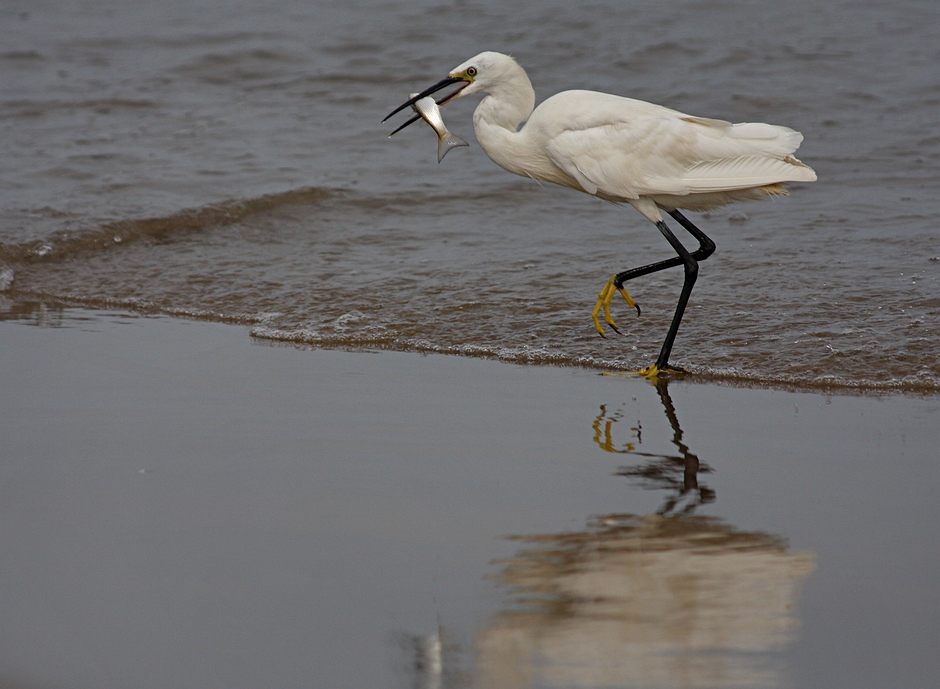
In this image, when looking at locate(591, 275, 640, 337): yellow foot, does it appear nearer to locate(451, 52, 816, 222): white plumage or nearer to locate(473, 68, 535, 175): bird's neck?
locate(451, 52, 816, 222): white plumage

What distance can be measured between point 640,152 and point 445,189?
3.22 metres

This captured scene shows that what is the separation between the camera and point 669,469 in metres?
3.39

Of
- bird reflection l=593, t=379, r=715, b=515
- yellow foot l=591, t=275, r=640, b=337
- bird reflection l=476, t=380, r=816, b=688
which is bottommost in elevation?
bird reflection l=593, t=379, r=715, b=515

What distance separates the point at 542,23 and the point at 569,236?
625 cm

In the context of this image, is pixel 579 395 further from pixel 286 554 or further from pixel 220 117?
pixel 220 117

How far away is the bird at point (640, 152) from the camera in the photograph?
15.3 ft

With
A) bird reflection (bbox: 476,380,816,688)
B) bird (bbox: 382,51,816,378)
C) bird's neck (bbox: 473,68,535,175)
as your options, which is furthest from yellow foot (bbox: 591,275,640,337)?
bird reflection (bbox: 476,380,816,688)

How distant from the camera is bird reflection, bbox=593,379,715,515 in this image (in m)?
3.12

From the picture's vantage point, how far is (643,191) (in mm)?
4781

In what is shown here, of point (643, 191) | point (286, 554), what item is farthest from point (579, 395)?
point (286, 554)

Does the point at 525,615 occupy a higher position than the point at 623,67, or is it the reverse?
the point at 623,67

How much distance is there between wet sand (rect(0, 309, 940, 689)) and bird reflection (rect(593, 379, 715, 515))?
1cm

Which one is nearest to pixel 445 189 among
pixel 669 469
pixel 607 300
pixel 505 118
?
pixel 505 118

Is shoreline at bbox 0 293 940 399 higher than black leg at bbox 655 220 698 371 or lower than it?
lower
